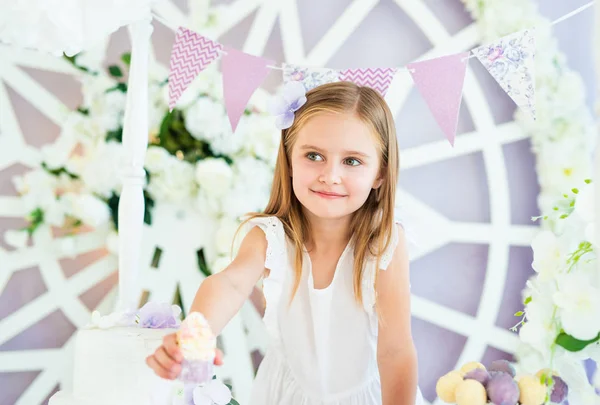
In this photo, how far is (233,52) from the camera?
5.17ft

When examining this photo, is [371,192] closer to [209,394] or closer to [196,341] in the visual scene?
[209,394]

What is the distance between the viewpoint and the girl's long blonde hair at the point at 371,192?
1.40m

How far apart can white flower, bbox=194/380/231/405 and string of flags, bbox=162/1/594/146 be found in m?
0.63

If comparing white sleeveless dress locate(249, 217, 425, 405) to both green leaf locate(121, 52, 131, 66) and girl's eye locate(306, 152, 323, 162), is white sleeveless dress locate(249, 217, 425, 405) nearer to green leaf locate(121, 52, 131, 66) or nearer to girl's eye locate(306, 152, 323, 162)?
girl's eye locate(306, 152, 323, 162)

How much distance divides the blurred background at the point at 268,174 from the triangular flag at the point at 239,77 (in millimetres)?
298

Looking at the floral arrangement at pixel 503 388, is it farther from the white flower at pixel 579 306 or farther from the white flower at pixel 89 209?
the white flower at pixel 89 209

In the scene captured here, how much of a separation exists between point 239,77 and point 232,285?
553mm

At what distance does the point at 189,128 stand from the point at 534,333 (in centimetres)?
122

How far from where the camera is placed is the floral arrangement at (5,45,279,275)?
1.82 m

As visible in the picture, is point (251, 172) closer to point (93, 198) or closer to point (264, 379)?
point (93, 198)

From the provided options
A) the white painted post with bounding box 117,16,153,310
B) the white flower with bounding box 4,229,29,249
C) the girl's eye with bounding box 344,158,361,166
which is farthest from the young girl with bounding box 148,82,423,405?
the white flower with bounding box 4,229,29,249

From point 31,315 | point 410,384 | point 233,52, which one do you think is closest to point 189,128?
point 233,52

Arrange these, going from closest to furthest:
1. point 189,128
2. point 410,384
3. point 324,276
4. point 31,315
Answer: point 410,384
point 324,276
point 189,128
point 31,315

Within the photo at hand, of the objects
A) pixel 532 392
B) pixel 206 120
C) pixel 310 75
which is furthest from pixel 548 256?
pixel 206 120
